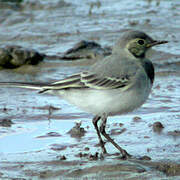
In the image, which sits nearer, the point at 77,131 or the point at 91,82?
the point at 91,82

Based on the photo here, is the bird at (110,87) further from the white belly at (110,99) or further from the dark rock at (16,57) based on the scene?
the dark rock at (16,57)

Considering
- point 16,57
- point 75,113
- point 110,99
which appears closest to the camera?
point 110,99

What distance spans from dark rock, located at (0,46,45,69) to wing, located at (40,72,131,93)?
5.07m

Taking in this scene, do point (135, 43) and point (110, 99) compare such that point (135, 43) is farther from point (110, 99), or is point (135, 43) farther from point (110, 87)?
point (110, 99)

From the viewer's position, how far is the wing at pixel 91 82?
6609 millimetres

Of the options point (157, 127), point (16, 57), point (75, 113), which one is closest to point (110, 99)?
point (157, 127)

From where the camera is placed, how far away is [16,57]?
38.4 ft

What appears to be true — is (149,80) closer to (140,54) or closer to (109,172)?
(140,54)

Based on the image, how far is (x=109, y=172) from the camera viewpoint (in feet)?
20.5

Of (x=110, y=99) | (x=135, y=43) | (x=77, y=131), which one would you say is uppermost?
(x=135, y=43)

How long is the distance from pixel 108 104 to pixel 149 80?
0.67 metres

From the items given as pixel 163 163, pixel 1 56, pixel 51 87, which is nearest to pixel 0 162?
pixel 51 87

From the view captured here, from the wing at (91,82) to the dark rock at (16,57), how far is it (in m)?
5.07

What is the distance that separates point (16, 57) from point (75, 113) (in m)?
3.49
